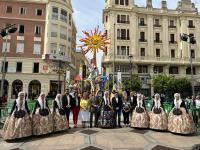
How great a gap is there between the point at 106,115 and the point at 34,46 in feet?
92.3

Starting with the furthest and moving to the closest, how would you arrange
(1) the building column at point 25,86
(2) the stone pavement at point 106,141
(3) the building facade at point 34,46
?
(3) the building facade at point 34,46 → (1) the building column at point 25,86 → (2) the stone pavement at point 106,141

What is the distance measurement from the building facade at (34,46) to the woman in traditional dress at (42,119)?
25843 millimetres

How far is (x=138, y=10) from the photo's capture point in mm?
41906

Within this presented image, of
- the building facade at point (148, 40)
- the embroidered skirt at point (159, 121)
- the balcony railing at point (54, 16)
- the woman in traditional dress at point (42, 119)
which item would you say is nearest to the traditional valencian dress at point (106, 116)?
the embroidered skirt at point (159, 121)

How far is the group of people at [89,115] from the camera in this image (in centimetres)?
794

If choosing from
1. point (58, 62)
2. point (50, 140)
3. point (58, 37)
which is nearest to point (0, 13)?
point (58, 37)

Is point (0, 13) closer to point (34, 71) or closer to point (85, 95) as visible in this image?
point (34, 71)

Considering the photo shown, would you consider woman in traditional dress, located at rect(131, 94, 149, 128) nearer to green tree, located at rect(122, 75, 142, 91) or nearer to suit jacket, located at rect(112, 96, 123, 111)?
suit jacket, located at rect(112, 96, 123, 111)

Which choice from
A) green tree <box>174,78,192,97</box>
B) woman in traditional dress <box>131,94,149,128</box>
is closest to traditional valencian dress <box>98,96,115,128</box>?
woman in traditional dress <box>131,94,149,128</box>

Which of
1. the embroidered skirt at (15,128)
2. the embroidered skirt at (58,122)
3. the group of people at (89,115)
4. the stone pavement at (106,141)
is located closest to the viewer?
the stone pavement at (106,141)

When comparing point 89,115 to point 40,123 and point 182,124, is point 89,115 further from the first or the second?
point 182,124

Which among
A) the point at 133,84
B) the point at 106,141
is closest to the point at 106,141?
the point at 106,141

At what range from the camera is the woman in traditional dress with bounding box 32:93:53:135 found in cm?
830

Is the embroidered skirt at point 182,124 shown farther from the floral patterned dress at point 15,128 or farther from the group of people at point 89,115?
the floral patterned dress at point 15,128
